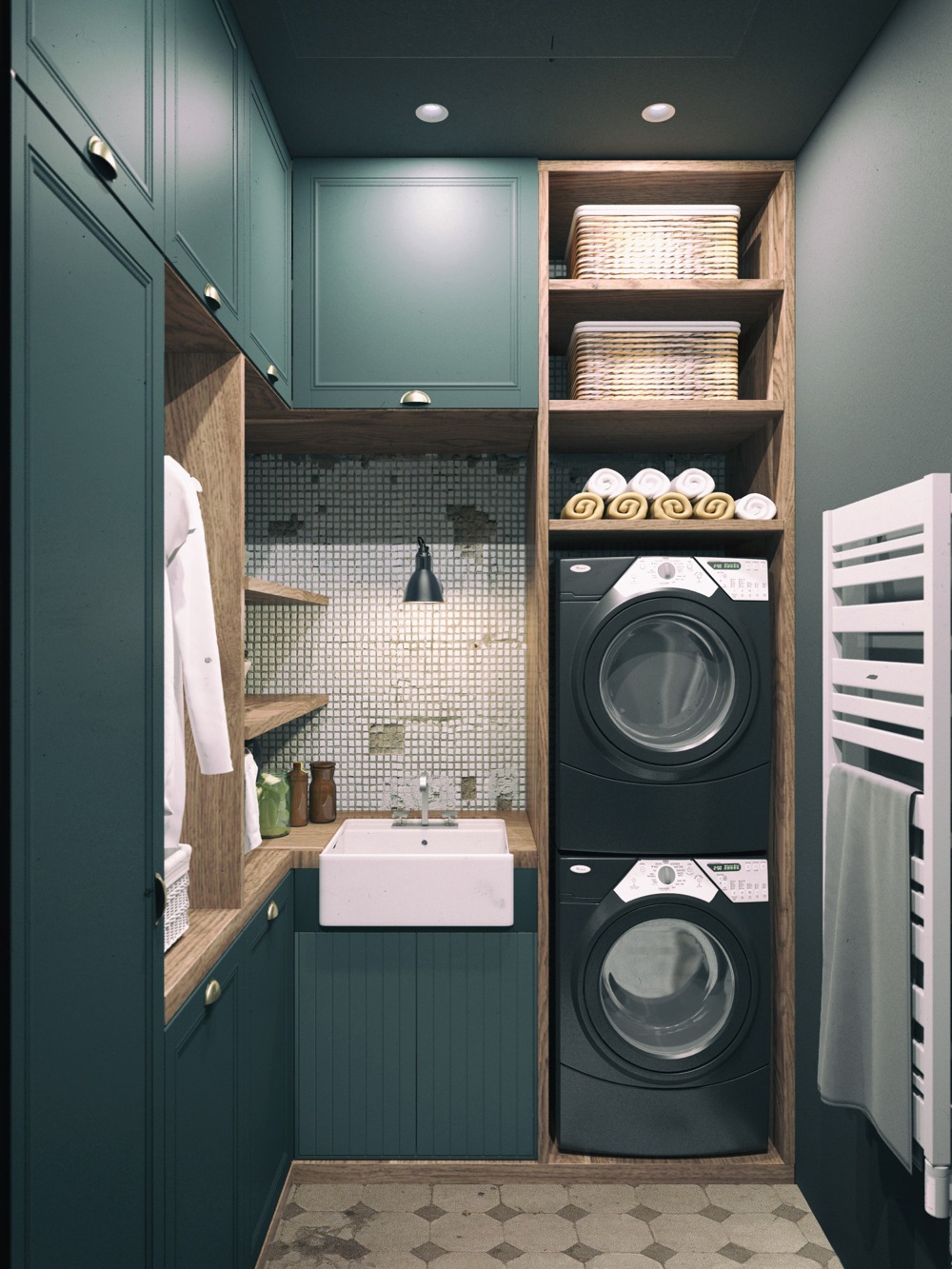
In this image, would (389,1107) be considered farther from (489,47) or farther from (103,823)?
(489,47)

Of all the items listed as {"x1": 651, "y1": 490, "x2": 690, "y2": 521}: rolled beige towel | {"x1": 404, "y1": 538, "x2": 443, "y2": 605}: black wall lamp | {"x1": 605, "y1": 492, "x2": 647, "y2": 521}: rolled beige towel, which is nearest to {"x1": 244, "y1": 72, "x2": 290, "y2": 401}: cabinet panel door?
{"x1": 404, "y1": 538, "x2": 443, "y2": 605}: black wall lamp

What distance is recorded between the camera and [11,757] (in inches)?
36.5

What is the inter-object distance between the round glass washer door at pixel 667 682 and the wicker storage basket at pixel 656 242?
957 mm

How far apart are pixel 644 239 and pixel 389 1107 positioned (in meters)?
2.43

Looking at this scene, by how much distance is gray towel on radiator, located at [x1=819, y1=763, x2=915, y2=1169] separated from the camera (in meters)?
1.60

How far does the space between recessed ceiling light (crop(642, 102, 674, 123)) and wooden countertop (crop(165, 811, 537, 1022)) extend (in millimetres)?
1888

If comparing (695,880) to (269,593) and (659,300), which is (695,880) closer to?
(269,593)

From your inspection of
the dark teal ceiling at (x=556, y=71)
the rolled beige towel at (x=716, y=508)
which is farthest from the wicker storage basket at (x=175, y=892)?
the dark teal ceiling at (x=556, y=71)

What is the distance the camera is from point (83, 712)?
1106mm

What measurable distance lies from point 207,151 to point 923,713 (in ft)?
5.31

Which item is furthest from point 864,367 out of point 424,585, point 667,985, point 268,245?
point 667,985

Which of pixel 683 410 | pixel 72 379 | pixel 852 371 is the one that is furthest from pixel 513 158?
pixel 72 379

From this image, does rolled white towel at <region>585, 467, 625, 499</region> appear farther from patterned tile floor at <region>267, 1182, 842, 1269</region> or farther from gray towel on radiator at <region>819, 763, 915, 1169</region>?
patterned tile floor at <region>267, 1182, 842, 1269</region>

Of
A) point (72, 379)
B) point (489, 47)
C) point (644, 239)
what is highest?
point (489, 47)
